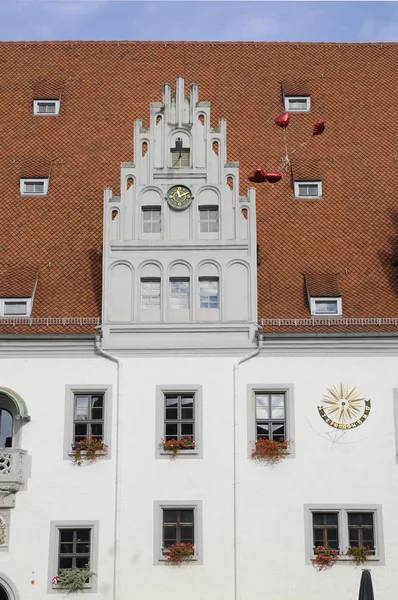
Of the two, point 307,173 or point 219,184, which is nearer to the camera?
point 219,184

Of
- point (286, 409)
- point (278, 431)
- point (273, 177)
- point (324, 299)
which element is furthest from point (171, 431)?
point (273, 177)

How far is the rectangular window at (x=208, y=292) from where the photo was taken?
31781 millimetres

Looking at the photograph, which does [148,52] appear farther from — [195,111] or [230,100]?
[195,111]

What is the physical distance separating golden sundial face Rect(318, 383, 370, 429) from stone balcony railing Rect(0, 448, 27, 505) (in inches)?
323

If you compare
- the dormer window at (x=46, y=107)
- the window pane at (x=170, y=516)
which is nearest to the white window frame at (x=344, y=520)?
the window pane at (x=170, y=516)

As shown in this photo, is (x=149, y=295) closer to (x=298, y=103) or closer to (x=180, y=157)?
(x=180, y=157)

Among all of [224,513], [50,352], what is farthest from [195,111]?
[224,513]

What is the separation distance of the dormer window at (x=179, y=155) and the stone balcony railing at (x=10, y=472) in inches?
374

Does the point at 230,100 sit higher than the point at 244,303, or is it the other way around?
the point at 230,100

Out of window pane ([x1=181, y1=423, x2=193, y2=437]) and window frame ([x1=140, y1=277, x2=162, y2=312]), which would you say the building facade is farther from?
window pane ([x1=181, y1=423, x2=193, y2=437])

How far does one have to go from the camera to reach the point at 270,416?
3095cm

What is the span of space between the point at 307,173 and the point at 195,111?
4888 mm

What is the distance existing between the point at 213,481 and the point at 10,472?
5353 millimetres

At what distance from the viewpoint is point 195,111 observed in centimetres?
3344
